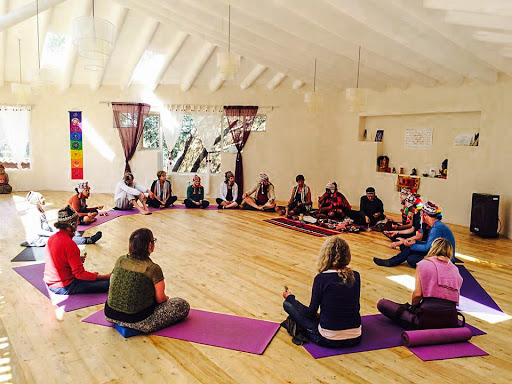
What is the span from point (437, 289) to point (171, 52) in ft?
24.3

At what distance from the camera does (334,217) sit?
7660mm

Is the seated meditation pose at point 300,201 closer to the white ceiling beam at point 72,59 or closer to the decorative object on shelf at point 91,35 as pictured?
the decorative object on shelf at point 91,35

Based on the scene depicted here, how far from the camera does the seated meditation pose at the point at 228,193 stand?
9023 mm

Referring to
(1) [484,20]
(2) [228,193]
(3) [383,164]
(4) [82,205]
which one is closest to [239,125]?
(2) [228,193]

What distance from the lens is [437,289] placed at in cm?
320

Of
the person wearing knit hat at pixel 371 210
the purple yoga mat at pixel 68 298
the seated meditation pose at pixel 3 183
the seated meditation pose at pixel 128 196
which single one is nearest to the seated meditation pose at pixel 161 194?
the seated meditation pose at pixel 128 196

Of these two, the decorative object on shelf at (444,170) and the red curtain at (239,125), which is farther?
the red curtain at (239,125)

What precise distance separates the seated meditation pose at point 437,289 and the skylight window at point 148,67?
7.90 meters

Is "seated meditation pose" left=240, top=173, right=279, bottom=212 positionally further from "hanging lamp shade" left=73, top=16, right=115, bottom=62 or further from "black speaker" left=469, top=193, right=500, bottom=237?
"hanging lamp shade" left=73, top=16, right=115, bottom=62

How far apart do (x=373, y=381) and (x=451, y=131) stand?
6483mm

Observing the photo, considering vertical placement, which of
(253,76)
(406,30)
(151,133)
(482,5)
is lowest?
(151,133)

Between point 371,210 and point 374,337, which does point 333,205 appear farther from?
point 374,337

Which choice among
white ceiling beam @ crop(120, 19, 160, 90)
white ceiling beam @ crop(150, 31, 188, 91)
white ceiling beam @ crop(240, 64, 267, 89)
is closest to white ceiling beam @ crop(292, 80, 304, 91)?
white ceiling beam @ crop(240, 64, 267, 89)

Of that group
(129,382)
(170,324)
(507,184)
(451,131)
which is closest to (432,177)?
(451,131)
